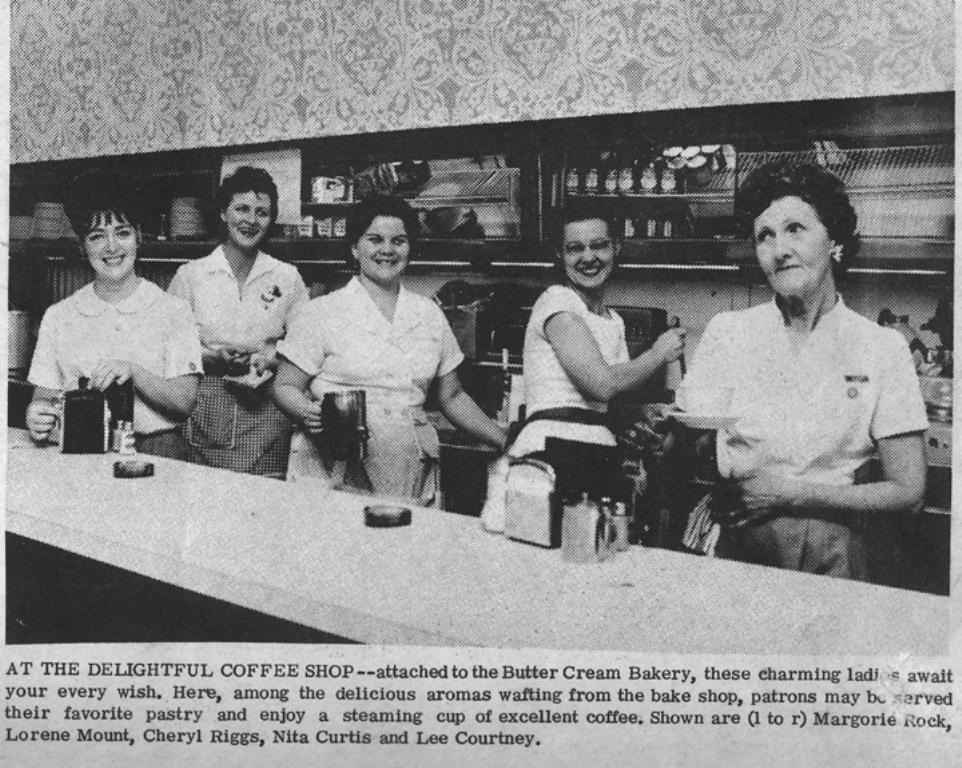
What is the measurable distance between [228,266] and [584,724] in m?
1.22

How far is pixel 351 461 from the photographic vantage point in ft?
6.41

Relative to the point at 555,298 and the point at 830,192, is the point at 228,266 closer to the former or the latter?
the point at 555,298

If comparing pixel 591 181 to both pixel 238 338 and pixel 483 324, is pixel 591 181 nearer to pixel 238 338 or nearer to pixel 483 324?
pixel 483 324

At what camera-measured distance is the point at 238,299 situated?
2.08 meters

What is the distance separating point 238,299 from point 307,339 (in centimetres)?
20

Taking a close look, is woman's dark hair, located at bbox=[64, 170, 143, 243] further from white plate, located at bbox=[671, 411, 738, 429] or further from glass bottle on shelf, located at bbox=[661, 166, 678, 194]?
white plate, located at bbox=[671, 411, 738, 429]

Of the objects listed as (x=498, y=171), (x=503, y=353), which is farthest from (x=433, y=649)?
(x=498, y=171)

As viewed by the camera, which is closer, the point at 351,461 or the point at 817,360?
the point at 817,360

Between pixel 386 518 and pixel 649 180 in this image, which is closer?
pixel 386 518

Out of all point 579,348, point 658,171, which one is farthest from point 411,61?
point 579,348

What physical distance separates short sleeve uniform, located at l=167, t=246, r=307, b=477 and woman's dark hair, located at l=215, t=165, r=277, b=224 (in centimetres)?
11

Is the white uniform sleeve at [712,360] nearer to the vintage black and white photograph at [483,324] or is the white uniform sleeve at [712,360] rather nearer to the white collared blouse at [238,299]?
the vintage black and white photograph at [483,324]

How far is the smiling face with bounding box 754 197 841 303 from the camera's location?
1668 millimetres

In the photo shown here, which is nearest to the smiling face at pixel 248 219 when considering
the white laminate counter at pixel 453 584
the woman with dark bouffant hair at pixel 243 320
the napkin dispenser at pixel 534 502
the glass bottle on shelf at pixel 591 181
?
the woman with dark bouffant hair at pixel 243 320
